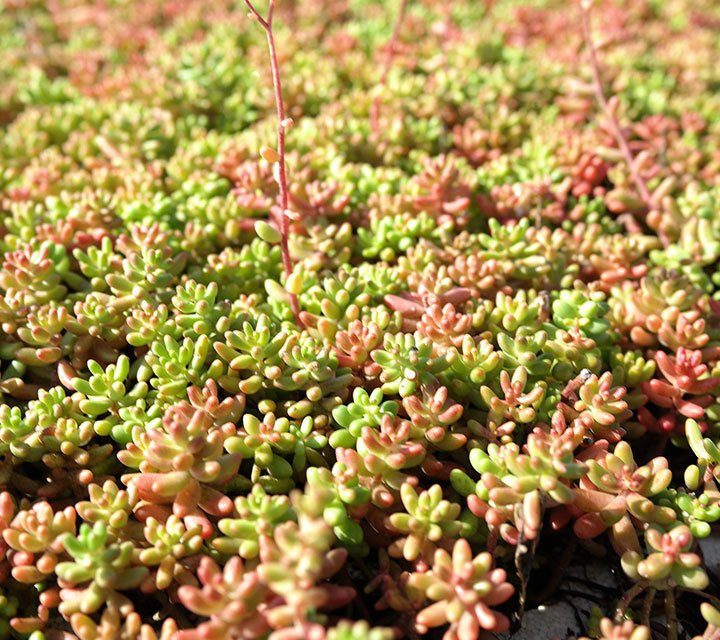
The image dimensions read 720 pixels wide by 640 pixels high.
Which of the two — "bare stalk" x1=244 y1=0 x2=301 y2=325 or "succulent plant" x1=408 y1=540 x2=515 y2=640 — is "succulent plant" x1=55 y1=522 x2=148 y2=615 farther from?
"bare stalk" x1=244 y1=0 x2=301 y2=325

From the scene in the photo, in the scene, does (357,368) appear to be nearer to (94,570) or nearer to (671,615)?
(94,570)

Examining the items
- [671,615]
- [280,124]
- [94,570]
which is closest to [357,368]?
[280,124]

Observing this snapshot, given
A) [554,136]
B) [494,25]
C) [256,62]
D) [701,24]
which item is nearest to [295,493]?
[554,136]

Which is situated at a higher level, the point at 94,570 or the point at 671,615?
the point at 94,570

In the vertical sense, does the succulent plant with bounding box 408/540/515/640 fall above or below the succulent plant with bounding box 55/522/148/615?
below

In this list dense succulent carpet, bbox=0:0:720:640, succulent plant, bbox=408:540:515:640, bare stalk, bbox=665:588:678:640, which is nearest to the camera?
succulent plant, bbox=408:540:515:640

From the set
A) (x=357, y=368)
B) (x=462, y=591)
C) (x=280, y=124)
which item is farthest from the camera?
→ (x=357, y=368)

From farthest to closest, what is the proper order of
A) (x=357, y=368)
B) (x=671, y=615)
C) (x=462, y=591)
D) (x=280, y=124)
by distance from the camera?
(x=357, y=368) < (x=280, y=124) < (x=671, y=615) < (x=462, y=591)

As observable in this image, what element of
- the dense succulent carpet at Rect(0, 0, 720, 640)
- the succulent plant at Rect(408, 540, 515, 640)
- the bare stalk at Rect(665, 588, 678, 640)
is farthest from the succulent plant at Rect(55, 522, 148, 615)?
the bare stalk at Rect(665, 588, 678, 640)

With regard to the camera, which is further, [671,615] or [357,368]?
[357,368]
